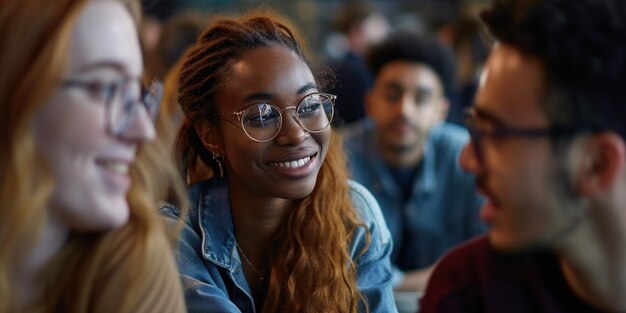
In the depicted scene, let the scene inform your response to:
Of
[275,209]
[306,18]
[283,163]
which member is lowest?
[306,18]

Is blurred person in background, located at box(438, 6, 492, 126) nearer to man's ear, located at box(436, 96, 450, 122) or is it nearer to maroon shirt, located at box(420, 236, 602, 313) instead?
man's ear, located at box(436, 96, 450, 122)

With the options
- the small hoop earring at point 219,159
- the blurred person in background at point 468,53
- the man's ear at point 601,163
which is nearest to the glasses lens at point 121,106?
the small hoop earring at point 219,159

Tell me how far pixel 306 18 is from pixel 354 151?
16.0 ft

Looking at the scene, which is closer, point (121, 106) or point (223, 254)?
point (121, 106)

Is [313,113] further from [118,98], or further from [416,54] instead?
[416,54]

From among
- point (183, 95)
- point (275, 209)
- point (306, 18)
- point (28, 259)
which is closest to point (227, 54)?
point (183, 95)

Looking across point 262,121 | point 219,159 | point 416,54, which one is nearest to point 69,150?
point 262,121

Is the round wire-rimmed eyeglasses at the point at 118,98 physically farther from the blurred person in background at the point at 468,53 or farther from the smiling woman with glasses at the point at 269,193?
the blurred person in background at the point at 468,53

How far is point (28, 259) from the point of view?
A: 1.29 meters

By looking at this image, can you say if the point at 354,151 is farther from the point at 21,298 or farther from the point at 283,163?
the point at 21,298

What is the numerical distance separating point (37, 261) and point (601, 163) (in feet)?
2.98

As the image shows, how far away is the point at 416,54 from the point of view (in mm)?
3363

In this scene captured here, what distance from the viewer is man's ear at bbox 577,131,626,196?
1.22 metres

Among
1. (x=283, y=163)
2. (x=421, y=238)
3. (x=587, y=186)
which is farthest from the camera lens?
(x=421, y=238)
